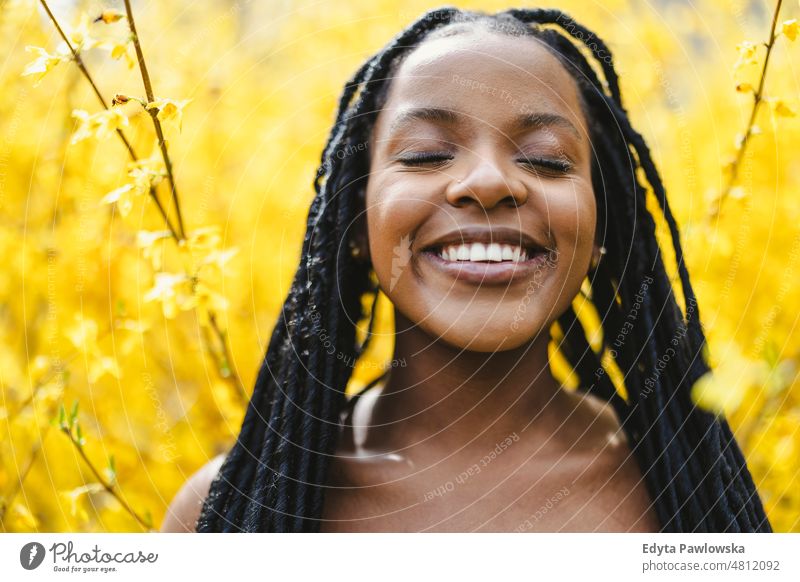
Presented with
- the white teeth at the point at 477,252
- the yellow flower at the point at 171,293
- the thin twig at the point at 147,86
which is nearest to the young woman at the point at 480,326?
the white teeth at the point at 477,252

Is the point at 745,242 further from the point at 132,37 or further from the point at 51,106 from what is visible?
the point at 51,106

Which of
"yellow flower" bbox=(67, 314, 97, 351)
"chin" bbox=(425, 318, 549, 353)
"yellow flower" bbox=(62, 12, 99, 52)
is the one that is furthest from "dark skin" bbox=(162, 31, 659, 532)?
"yellow flower" bbox=(62, 12, 99, 52)

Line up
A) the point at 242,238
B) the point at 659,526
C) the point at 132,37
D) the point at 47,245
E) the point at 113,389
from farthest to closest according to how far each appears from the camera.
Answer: the point at 242,238
the point at 113,389
the point at 47,245
the point at 659,526
the point at 132,37

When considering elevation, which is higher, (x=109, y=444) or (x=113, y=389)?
(x=113, y=389)

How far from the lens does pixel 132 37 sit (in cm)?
124

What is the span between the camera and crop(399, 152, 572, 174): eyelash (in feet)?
4.17

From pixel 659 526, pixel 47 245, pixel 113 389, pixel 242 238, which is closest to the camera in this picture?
pixel 659 526

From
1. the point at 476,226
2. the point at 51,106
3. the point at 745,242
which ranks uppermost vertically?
the point at 51,106

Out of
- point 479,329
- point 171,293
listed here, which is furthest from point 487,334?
point 171,293

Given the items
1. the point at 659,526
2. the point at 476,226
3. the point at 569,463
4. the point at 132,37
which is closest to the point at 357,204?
the point at 476,226

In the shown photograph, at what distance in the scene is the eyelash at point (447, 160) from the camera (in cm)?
127

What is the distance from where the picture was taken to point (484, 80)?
1258 millimetres

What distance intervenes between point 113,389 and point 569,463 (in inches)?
56.8

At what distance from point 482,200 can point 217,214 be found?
1.35 metres
